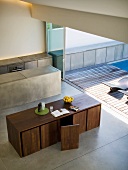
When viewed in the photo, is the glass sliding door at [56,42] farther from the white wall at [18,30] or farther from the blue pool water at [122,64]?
the blue pool water at [122,64]

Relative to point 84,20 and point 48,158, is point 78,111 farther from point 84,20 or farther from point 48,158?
point 84,20

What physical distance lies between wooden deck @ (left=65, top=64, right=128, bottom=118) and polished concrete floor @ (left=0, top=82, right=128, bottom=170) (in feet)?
4.25

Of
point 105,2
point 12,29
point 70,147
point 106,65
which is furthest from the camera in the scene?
point 106,65

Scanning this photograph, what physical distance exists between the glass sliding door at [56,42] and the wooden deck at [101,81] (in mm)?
884

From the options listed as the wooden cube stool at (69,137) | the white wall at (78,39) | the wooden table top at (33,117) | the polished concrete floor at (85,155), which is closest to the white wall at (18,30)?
the white wall at (78,39)

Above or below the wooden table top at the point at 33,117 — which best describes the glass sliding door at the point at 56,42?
above

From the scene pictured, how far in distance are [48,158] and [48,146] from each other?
0.42m

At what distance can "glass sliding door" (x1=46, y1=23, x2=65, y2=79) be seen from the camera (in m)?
9.19

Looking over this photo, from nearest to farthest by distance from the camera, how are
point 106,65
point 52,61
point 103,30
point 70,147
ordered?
point 103,30
point 70,147
point 52,61
point 106,65

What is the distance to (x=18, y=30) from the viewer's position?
8945mm

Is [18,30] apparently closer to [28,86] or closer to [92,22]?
[28,86]

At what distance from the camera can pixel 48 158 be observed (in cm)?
545

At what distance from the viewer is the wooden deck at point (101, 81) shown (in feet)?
26.0

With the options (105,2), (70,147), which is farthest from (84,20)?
(70,147)
